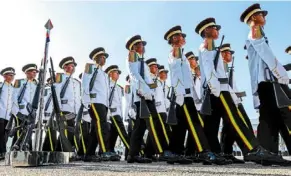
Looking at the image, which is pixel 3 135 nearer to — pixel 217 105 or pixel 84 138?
pixel 84 138

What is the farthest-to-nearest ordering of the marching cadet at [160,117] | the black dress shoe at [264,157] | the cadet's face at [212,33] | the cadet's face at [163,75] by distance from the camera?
1. the cadet's face at [163,75]
2. the marching cadet at [160,117]
3. the cadet's face at [212,33]
4. the black dress shoe at [264,157]

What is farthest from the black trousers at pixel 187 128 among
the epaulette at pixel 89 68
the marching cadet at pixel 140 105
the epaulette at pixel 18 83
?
the epaulette at pixel 18 83

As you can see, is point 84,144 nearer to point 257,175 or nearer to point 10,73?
point 10,73

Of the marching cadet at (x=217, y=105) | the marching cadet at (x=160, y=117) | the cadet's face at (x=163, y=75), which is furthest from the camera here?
the cadet's face at (x=163, y=75)

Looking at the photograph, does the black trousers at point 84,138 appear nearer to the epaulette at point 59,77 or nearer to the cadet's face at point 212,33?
the epaulette at point 59,77

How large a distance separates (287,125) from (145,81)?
7.94 feet

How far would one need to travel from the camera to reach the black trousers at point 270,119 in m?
4.73

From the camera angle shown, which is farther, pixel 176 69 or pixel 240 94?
pixel 240 94

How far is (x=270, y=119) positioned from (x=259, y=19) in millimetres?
1331

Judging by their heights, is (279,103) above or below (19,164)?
above

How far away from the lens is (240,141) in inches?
193

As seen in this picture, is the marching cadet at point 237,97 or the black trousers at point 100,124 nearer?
the marching cadet at point 237,97

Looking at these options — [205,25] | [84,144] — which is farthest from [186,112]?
[84,144]

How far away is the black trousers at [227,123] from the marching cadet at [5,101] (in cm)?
522
